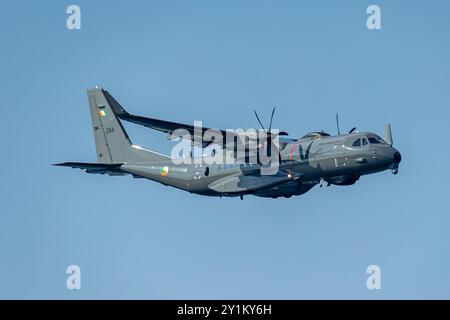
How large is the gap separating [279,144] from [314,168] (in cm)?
206

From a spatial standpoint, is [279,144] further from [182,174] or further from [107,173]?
[107,173]

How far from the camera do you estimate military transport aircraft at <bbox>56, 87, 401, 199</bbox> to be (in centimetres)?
3033

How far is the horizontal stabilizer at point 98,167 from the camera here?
3247cm

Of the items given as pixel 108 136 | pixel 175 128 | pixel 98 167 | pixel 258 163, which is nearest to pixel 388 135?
pixel 258 163

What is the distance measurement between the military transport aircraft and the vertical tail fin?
39 millimetres

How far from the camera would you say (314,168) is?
101 feet

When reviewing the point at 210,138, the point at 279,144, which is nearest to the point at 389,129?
the point at 279,144

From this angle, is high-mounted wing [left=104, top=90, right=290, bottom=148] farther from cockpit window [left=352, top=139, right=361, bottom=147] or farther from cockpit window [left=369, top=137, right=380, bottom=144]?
cockpit window [left=369, top=137, right=380, bottom=144]

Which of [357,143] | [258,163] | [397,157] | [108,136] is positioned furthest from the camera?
[108,136]

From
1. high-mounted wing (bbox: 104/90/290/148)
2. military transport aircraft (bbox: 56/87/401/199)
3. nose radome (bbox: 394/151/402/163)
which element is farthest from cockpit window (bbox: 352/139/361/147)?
high-mounted wing (bbox: 104/90/290/148)

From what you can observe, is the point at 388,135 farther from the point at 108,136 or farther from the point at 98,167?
the point at 108,136

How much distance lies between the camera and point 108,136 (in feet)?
120

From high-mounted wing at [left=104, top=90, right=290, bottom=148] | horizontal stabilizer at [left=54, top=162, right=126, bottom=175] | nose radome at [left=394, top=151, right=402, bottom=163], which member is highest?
high-mounted wing at [left=104, top=90, right=290, bottom=148]

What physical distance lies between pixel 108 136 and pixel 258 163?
7.39m
